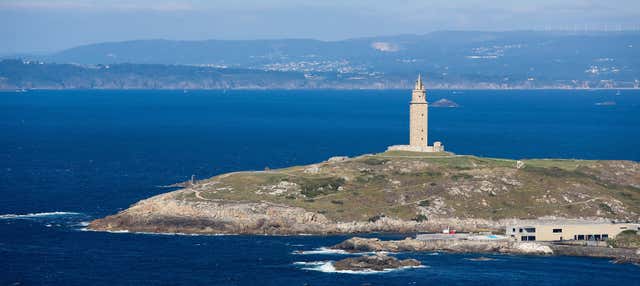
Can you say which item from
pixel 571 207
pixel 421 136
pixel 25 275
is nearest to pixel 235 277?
pixel 25 275

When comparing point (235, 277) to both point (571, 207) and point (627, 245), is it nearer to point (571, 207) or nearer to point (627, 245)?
point (627, 245)

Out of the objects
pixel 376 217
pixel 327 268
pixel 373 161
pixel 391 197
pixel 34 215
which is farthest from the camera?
pixel 373 161

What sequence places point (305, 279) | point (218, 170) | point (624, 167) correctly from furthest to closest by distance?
point (218, 170), point (624, 167), point (305, 279)

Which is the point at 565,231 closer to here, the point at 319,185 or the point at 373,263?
the point at 373,263

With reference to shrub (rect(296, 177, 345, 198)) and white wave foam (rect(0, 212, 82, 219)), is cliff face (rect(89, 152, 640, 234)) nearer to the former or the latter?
shrub (rect(296, 177, 345, 198))

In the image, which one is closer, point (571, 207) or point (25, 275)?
Answer: point (25, 275)

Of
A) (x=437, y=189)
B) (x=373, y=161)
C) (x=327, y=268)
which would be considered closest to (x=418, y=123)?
(x=373, y=161)
